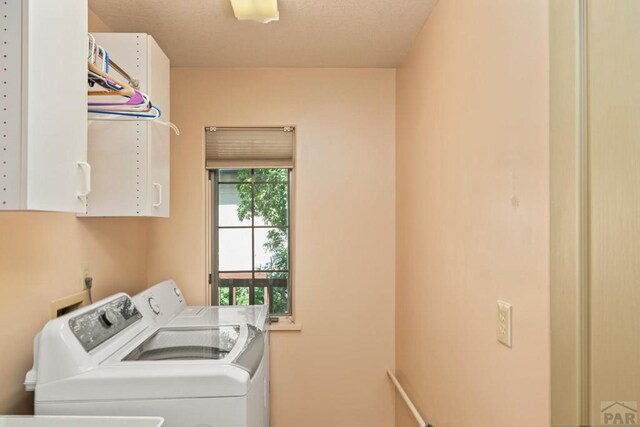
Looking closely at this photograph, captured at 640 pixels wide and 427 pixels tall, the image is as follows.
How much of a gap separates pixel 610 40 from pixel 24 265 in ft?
6.03

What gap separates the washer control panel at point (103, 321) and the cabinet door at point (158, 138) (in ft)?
1.37

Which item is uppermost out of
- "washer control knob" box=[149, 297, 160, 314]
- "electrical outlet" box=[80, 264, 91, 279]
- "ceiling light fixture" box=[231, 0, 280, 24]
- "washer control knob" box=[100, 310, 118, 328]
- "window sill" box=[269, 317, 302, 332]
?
"ceiling light fixture" box=[231, 0, 280, 24]

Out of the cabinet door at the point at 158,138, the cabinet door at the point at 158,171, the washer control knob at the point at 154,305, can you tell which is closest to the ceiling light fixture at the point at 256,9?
the cabinet door at the point at 158,138

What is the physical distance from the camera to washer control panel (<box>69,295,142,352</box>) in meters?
1.40

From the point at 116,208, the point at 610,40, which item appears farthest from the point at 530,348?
the point at 116,208

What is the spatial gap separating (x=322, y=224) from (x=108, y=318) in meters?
1.38

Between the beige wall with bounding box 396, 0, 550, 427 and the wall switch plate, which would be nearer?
the beige wall with bounding box 396, 0, 550, 427

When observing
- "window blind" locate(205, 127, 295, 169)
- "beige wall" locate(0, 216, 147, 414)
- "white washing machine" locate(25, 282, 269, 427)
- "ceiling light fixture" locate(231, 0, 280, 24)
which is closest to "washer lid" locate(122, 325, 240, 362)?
"white washing machine" locate(25, 282, 269, 427)

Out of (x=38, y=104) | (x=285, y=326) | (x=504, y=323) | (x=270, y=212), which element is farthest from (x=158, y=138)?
(x=504, y=323)

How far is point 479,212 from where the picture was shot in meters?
1.40

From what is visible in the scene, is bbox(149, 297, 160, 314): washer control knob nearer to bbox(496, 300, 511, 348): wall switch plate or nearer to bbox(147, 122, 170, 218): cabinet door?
bbox(147, 122, 170, 218): cabinet door

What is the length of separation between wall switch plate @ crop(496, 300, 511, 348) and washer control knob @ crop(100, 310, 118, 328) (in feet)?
4.61

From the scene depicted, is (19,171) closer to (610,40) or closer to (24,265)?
(24,265)

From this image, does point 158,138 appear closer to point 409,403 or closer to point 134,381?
point 134,381
